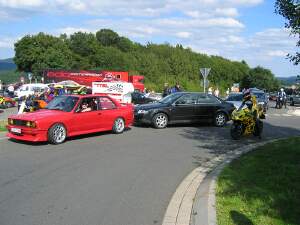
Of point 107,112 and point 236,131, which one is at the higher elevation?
point 107,112

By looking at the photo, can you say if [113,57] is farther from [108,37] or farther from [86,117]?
[86,117]

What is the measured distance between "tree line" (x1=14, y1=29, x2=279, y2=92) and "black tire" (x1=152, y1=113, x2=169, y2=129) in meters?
54.8

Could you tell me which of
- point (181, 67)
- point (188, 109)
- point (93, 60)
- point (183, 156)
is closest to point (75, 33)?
point (93, 60)

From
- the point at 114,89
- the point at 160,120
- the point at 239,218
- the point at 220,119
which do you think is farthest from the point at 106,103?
the point at 114,89

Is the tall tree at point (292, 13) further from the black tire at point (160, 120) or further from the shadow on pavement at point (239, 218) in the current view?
the black tire at point (160, 120)

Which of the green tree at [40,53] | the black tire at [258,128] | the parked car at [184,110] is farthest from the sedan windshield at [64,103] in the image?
the green tree at [40,53]

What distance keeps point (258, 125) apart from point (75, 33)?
270ft

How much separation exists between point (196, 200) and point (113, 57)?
79320mm

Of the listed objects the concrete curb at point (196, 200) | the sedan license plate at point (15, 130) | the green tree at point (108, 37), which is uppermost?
the green tree at point (108, 37)

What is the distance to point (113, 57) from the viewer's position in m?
85.1

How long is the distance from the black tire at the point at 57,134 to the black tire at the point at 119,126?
8.41 ft

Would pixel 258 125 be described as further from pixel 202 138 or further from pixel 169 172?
pixel 169 172

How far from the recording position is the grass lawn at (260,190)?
19.6 feet

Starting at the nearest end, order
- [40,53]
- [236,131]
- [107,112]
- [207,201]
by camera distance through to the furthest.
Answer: [207,201], [236,131], [107,112], [40,53]
